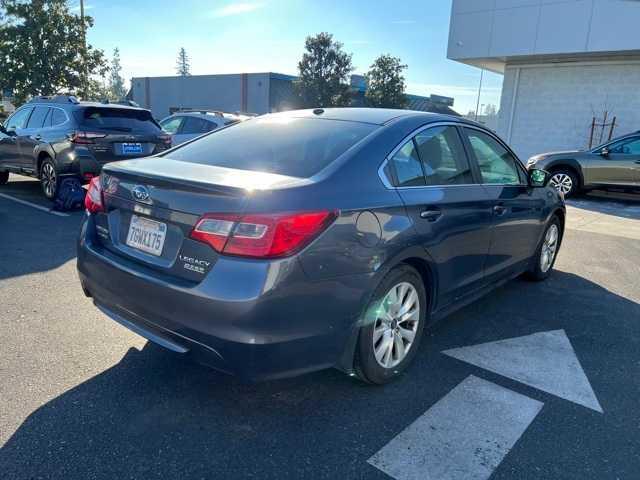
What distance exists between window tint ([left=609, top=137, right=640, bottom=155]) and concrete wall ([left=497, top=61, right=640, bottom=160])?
18.7ft

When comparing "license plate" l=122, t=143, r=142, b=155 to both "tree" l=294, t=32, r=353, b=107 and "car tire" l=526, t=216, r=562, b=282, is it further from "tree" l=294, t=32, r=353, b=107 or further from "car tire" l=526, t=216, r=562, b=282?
"tree" l=294, t=32, r=353, b=107

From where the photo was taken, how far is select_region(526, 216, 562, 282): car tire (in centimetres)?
498

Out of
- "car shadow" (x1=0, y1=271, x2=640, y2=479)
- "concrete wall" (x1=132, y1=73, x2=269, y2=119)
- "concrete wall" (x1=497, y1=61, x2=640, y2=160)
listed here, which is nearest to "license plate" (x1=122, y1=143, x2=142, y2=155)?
"car shadow" (x1=0, y1=271, x2=640, y2=479)

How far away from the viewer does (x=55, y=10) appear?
23.7 m

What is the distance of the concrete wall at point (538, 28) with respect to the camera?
49.2 feet

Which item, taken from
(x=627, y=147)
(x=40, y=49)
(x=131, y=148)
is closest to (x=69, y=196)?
(x=131, y=148)

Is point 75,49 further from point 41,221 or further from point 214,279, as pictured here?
point 214,279

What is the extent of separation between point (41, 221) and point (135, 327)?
5167 mm

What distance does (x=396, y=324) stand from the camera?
2.98m

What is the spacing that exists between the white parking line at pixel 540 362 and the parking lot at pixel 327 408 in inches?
0.5

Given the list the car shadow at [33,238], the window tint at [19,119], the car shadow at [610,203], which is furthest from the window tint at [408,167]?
the car shadow at [610,203]

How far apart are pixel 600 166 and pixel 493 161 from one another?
9250mm

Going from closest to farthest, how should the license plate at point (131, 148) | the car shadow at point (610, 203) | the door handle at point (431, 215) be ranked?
the door handle at point (431, 215) < the license plate at point (131, 148) < the car shadow at point (610, 203)

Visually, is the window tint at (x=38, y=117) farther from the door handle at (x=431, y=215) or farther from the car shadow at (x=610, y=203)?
the car shadow at (x=610, y=203)
